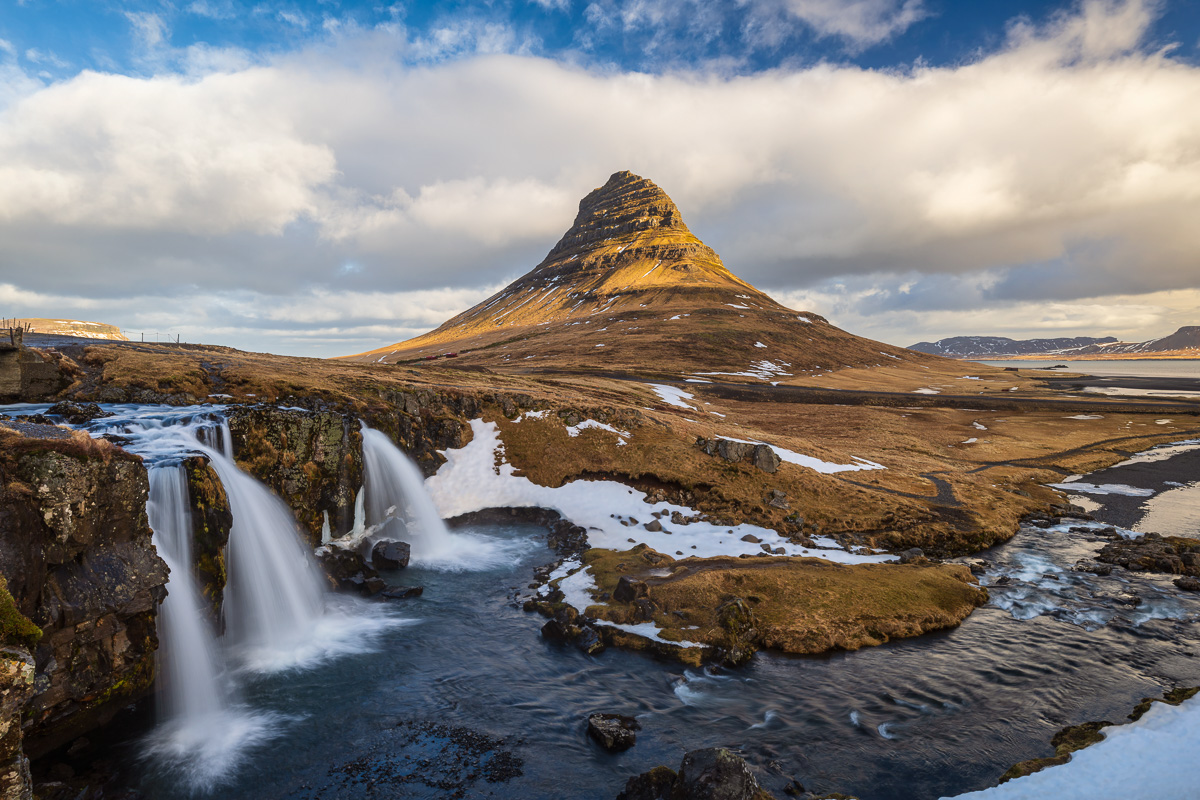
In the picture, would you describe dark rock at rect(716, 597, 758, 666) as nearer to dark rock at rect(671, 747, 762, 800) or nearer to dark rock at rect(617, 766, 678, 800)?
dark rock at rect(617, 766, 678, 800)

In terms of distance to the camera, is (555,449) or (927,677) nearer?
(927,677)

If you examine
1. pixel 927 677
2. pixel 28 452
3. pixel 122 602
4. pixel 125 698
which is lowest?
pixel 927 677

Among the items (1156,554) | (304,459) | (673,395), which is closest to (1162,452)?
(1156,554)

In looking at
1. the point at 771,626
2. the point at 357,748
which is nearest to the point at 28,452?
A: the point at 357,748

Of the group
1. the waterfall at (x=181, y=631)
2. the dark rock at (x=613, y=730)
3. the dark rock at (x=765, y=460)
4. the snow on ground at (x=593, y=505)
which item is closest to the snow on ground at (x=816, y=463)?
the dark rock at (x=765, y=460)

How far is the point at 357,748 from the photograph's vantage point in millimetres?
15211

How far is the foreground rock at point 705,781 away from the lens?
1186cm

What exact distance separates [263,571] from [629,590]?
15.1 m

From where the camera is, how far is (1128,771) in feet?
42.8

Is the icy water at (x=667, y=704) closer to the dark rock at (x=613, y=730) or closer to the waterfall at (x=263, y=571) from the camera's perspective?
the dark rock at (x=613, y=730)

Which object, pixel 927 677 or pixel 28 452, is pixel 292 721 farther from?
pixel 927 677

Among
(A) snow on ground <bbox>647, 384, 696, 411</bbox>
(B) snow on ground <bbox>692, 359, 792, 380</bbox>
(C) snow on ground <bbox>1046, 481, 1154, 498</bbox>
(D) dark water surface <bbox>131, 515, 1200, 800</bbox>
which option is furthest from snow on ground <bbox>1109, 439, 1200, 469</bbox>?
(B) snow on ground <bbox>692, 359, 792, 380</bbox>

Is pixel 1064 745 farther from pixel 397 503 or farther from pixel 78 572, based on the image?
pixel 397 503

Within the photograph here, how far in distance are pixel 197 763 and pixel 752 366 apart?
13671 cm
